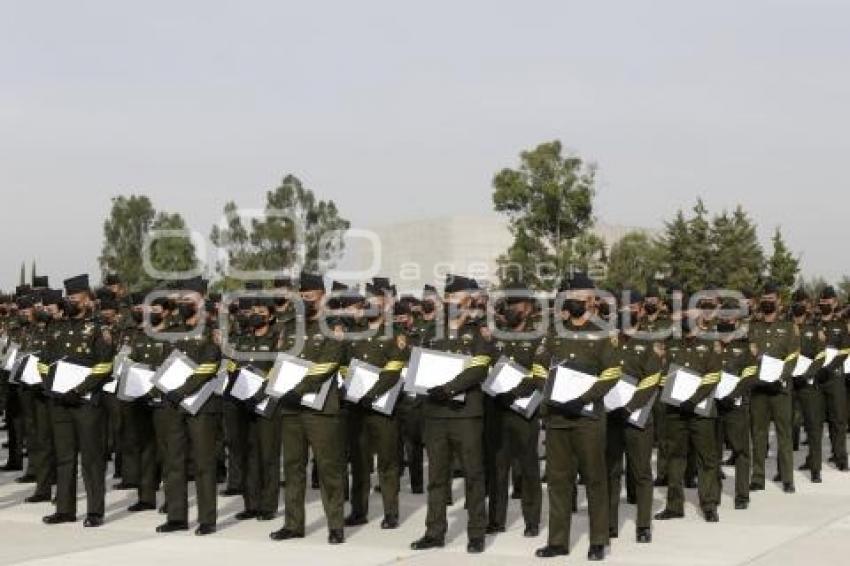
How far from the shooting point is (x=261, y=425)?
41.0ft

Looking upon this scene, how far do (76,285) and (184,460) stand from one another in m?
1.92

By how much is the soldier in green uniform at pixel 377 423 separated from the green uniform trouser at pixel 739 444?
3175 mm

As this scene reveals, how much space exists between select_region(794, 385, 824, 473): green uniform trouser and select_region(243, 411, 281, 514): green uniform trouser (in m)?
6.13

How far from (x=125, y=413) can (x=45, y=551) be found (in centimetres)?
351

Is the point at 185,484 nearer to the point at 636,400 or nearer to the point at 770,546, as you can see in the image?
the point at 636,400

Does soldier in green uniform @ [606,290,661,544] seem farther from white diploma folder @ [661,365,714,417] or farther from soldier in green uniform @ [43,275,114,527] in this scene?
soldier in green uniform @ [43,275,114,527]

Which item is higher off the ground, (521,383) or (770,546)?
(521,383)

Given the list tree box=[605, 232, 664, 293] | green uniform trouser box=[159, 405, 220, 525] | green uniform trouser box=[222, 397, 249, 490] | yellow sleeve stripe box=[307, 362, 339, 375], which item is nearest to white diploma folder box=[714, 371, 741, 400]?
yellow sleeve stripe box=[307, 362, 339, 375]

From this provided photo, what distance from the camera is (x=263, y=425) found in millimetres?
12445

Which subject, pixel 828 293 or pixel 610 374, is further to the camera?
pixel 828 293

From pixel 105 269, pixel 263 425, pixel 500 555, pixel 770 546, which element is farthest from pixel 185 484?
pixel 105 269

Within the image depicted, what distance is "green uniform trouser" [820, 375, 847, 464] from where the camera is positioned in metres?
15.5

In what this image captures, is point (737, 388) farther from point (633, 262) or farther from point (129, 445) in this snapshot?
point (633, 262)

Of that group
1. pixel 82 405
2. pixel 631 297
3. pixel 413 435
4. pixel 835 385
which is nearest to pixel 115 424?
pixel 413 435
